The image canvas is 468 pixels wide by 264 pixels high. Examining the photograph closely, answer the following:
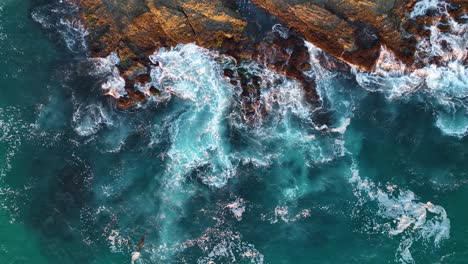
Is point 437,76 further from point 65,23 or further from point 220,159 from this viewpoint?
point 65,23

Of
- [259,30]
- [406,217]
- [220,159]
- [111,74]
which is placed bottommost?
[406,217]

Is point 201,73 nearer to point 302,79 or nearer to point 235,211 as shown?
point 302,79

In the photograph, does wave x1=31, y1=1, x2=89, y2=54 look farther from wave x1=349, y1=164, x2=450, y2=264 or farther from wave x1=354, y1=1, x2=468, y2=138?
wave x1=349, y1=164, x2=450, y2=264

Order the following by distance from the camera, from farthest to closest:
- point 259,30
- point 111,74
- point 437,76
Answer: point 111,74
point 259,30
point 437,76

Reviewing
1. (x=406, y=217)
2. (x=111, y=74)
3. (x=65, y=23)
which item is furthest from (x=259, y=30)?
(x=406, y=217)

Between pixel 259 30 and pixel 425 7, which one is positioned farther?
pixel 259 30

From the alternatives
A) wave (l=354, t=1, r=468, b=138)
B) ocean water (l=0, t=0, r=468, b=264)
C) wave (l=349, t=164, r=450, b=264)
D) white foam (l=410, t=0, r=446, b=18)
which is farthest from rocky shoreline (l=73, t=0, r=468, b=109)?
wave (l=349, t=164, r=450, b=264)
